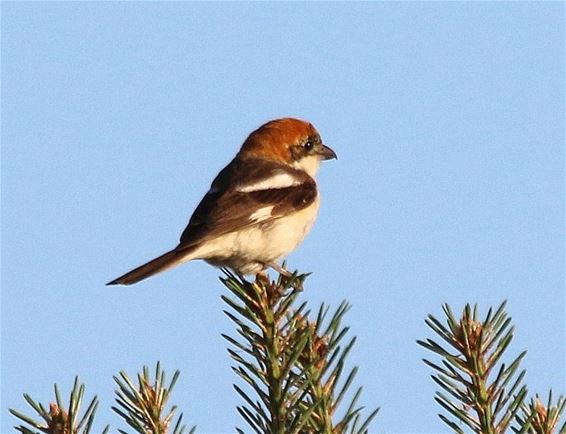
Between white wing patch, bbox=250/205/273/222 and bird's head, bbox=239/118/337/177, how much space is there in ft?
3.50

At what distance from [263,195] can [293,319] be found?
3.04m

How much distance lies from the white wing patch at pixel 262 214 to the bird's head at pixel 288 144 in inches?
42.0

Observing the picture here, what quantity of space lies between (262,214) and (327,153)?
5.07 ft

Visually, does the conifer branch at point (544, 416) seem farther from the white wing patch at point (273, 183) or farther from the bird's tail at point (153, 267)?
the white wing patch at point (273, 183)

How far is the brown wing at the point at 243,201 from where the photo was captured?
4.98 m

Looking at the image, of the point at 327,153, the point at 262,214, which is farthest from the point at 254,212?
the point at 327,153

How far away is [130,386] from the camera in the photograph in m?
2.10

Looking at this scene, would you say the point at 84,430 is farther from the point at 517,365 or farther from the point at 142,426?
the point at 517,365

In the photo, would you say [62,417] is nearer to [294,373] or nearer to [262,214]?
[294,373]

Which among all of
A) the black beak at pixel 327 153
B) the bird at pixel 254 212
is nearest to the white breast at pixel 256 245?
the bird at pixel 254 212

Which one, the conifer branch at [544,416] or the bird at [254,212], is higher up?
the bird at [254,212]

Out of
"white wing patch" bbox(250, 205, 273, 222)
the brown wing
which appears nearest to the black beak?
the brown wing

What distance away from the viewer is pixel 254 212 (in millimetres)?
5246

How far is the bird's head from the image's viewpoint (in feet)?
20.9
